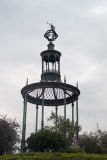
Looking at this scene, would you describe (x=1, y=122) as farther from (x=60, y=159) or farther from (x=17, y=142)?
(x=60, y=159)

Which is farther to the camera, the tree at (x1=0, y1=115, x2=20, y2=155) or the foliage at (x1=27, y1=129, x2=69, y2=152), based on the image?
the tree at (x1=0, y1=115, x2=20, y2=155)

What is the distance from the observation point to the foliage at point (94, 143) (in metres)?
49.1

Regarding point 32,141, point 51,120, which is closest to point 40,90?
point 32,141

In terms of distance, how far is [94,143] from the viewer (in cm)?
5328

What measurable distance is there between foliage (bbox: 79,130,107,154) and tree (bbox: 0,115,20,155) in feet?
35.4

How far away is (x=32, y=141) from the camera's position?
3394cm

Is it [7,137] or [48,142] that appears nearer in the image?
[48,142]

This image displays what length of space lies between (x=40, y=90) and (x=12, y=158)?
18955 mm

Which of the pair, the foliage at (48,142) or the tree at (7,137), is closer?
the foliage at (48,142)

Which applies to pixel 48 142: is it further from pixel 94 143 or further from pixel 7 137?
pixel 94 143

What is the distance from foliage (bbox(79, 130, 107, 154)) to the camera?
49.1 m

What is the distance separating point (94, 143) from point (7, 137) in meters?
16.1

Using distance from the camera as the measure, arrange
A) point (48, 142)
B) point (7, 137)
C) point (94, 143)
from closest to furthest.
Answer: point (48, 142), point (7, 137), point (94, 143)

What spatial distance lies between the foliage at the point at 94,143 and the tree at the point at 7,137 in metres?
10.8
